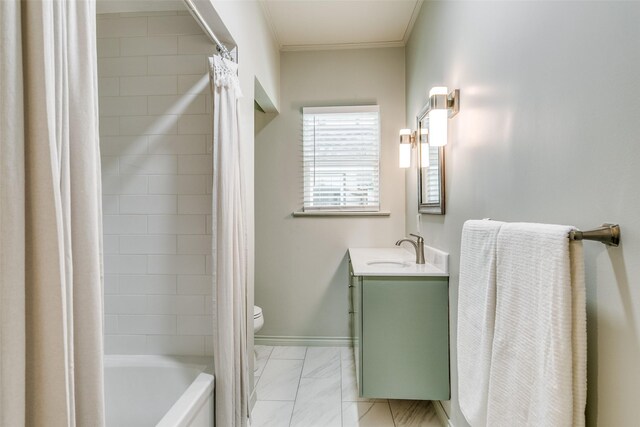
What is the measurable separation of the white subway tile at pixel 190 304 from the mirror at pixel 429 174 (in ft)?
4.83

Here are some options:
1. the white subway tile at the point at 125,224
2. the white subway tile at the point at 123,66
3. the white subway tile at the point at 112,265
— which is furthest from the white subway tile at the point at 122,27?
the white subway tile at the point at 112,265

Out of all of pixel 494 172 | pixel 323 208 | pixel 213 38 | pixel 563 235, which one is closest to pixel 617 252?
pixel 563 235

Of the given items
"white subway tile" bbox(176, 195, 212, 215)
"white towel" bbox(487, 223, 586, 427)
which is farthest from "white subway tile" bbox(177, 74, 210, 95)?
"white towel" bbox(487, 223, 586, 427)

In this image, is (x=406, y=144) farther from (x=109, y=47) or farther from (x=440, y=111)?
(x=109, y=47)

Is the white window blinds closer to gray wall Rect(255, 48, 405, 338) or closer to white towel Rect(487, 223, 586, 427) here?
gray wall Rect(255, 48, 405, 338)

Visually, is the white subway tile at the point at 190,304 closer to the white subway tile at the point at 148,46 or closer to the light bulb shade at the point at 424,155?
the white subway tile at the point at 148,46

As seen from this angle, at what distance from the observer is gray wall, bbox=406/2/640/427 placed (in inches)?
26.1

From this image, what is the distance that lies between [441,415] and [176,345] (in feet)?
5.19

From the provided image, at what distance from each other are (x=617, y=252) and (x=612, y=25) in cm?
49

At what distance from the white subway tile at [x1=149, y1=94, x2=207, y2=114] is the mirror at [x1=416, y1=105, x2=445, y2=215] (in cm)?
139

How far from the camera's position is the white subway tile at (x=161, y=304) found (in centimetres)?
177

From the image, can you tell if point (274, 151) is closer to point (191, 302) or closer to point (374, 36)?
point (374, 36)

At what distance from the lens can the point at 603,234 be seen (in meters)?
0.70

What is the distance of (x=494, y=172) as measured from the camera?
4.14ft
